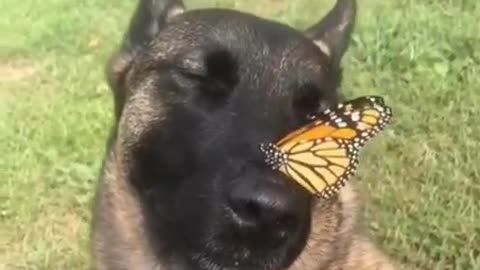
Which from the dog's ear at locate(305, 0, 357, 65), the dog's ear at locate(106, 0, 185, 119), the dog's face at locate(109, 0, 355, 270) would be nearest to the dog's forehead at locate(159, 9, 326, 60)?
the dog's face at locate(109, 0, 355, 270)

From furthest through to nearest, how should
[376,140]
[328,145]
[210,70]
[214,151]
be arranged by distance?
[376,140], [210,70], [214,151], [328,145]

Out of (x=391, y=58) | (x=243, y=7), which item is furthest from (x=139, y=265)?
(x=243, y=7)

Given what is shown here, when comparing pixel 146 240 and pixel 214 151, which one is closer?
pixel 214 151

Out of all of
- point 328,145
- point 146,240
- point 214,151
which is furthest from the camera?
point 146,240

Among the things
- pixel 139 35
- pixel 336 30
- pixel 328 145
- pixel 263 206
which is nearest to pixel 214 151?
pixel 263 206

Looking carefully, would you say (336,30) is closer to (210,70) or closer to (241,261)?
(210,70)

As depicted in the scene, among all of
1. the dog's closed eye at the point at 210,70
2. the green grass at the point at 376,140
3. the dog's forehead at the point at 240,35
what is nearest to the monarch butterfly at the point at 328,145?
the dog's closed eye at the point at 210,70

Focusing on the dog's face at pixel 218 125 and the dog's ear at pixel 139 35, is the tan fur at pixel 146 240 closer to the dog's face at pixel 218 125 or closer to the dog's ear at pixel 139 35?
the dog's face at pixel 218 125

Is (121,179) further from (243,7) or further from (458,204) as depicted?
(243,7)
